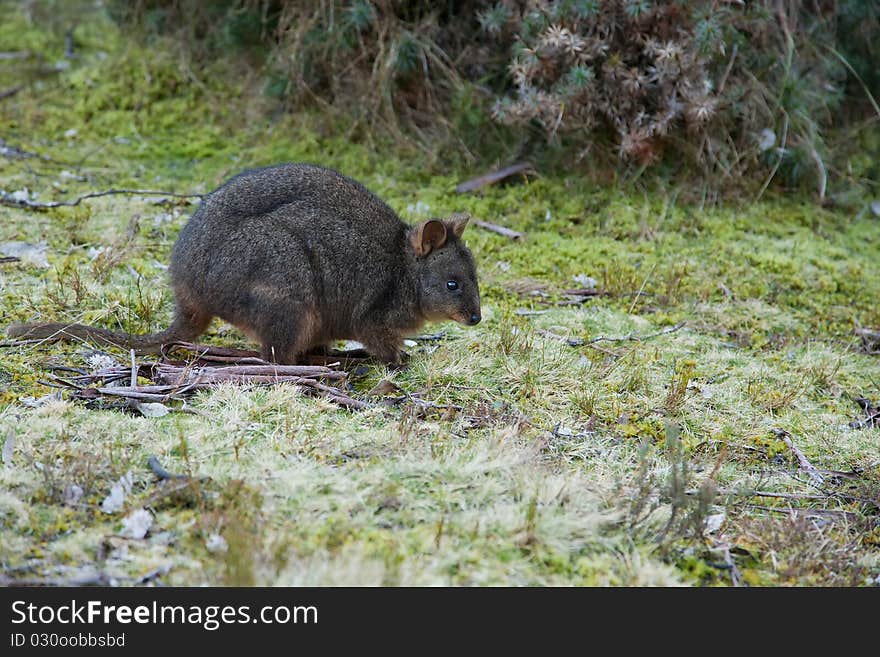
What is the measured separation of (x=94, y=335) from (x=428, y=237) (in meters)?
2.05

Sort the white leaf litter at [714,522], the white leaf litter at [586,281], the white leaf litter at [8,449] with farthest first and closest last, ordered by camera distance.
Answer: the white leaf litter at [586,281], the white leaf litter at [714,522], the white leaf litter at [8,449]

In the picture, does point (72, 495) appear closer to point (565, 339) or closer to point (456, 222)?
point (456, 222)

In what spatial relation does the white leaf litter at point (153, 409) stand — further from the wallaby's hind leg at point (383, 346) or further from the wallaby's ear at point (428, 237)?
the wallaby's ear at point (428, 237)

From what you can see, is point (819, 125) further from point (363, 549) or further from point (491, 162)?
point (363, 549)

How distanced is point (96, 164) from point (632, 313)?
504 centimetres

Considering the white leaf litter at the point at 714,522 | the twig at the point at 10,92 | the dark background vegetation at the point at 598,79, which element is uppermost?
the dark background vegetation at the point at 598,79

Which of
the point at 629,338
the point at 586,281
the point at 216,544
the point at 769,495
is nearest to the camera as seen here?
the point at 216,544

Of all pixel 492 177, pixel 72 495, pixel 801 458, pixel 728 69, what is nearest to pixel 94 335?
pixel 72 495

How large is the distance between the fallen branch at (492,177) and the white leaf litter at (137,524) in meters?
5.19

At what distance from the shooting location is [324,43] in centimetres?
865

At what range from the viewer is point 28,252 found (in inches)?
269

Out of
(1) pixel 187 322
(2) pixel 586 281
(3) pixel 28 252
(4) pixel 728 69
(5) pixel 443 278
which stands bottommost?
(3) pixel 28 252

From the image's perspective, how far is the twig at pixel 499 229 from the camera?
787 cm

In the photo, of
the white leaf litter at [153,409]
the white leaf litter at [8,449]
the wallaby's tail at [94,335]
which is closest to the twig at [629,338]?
the wallaby's tail at [94,335]
